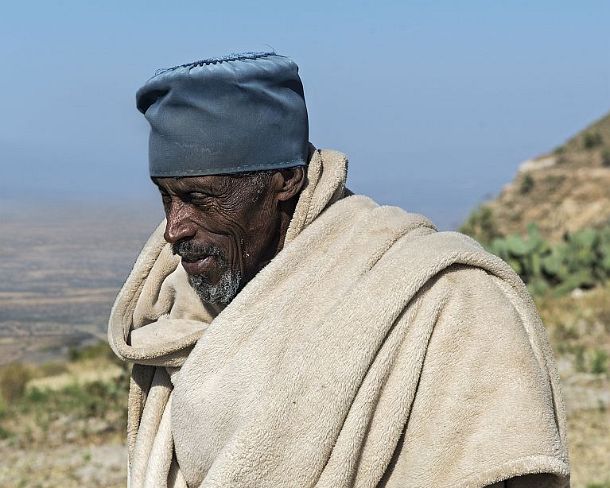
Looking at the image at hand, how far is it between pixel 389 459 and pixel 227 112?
2.63ft

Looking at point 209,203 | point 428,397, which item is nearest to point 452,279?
point 428,397

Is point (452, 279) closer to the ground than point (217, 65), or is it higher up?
closer to the ground

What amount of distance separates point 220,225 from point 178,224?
0.09 metres

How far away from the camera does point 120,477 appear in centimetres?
673

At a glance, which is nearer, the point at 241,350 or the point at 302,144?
the point at 241,350

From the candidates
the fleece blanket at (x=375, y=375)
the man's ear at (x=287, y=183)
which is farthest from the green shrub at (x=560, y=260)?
the fleece blanket at (x=375, y=375)

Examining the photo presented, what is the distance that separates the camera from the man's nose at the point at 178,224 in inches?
90.4

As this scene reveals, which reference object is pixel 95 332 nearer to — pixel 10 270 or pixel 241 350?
pixel 10 270

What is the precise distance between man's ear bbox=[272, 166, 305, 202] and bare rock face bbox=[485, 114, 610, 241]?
2134 centimetres

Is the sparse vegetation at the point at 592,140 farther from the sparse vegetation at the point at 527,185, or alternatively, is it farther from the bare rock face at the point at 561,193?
the sparse vegetation at the point at 527,185

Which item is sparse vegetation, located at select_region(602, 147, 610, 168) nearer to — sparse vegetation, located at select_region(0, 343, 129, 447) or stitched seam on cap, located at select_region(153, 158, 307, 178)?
sparse vegetation, located at select_region(0, 343, 129, 447)

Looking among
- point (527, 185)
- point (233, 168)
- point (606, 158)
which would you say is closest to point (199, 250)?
point (233, 168)

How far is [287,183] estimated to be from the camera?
2334mm

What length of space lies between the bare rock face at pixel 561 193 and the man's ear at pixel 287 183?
21.3 metres
